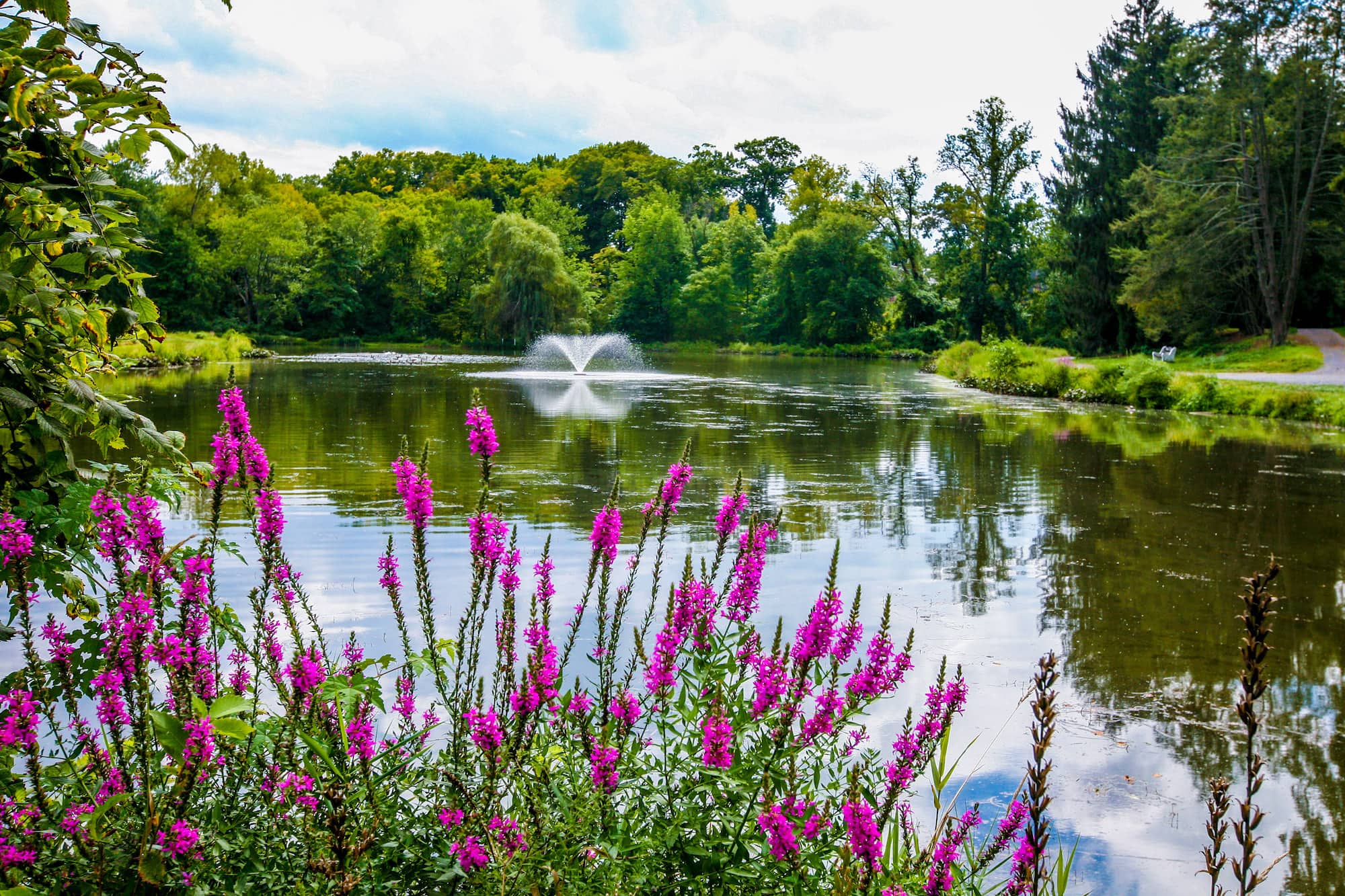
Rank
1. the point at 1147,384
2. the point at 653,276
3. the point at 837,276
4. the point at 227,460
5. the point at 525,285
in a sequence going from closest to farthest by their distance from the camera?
the point at 227,460 → the point at 1147,384 → the point at 525,285 → the point at 837,276 → the point at 653,276

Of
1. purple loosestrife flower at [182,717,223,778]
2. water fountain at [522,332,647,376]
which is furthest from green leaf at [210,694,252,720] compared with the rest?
water fountain at [522,332,647,376]

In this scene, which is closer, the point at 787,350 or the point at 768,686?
the point at 768,686

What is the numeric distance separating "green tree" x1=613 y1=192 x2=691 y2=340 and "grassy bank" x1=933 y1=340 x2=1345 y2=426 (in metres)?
44.6

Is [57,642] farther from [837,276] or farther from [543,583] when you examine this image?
[837,276]

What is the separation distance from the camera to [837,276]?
68000 mm

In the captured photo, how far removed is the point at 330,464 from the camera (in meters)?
13.8

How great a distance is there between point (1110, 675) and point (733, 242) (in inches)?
3002

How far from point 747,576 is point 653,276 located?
77.8 meters

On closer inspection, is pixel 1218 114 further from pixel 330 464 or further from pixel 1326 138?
pixel 330 464

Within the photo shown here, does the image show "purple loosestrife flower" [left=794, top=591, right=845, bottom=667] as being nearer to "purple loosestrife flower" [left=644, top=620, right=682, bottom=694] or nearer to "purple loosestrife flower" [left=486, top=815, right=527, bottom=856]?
"purple loosestrife flower" [left=644, top=620, right=682, bottom=694]

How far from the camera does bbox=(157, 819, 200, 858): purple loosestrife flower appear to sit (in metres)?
2.04

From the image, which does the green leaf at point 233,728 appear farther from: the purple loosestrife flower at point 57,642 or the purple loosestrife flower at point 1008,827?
the purple loosestrife flower at point 1008,827

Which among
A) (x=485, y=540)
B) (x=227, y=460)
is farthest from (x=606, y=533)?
(x=227, y=460)

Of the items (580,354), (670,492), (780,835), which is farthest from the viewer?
(580,354)
